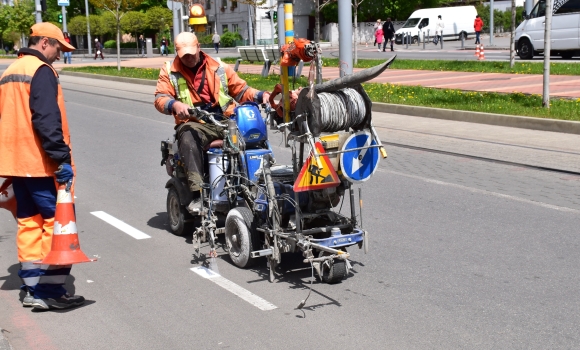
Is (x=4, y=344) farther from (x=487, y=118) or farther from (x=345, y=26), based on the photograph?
(x=345, y=26)

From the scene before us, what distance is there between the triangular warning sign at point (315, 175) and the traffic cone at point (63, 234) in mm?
1500

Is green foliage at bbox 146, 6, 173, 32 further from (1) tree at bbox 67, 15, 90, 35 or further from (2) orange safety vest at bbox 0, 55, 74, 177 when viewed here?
(2) orange safety vest at bbox 0, 55, 74, 177

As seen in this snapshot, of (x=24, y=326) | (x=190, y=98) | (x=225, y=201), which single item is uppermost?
(x=190, y=98)

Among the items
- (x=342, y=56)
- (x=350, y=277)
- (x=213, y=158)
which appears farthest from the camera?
(x=342, y=56)

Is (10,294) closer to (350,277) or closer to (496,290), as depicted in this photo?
(350,277)

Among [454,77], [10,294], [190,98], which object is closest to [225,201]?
[190,98]

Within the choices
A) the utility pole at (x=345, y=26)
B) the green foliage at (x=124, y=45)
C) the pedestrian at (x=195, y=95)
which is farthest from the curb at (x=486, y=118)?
the green foliage at (x=124, y=45)

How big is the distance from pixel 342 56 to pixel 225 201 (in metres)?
11.9

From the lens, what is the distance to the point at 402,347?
4.47 metres

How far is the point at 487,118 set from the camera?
1418cm

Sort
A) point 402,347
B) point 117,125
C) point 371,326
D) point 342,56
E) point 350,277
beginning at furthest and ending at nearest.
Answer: point 342,56, point 117,125, point 350,277, point 371,326, point 402,347

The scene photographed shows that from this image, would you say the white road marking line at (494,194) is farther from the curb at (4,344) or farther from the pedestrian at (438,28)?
the pedestrian at (438,28)

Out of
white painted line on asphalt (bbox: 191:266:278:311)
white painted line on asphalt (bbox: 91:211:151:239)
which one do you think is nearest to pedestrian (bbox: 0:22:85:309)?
white painted line on asphalt (bbox: 191:266:278:311)

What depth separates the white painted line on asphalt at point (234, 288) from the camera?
17.3 feet
